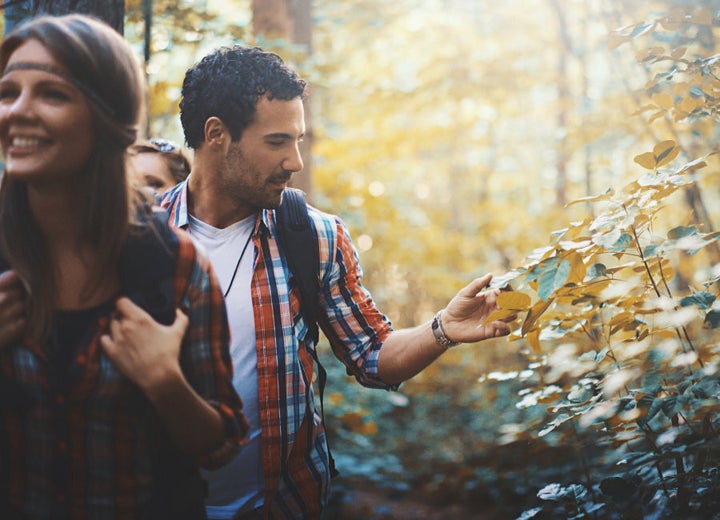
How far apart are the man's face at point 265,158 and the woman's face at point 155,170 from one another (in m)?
0.72

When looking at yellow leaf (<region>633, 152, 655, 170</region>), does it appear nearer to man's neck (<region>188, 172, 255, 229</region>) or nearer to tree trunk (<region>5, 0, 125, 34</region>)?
man's neck (<region>188, 172, 255, 229</region>)

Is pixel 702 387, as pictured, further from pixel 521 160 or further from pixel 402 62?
pixel 521 160

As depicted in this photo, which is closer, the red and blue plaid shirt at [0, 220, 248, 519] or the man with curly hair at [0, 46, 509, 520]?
the red and blue plaid shirt at [0, 220, 248, 519]

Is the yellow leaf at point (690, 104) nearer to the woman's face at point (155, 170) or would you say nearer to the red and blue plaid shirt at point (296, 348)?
the red and blue plaid shirt at point (296, 348)

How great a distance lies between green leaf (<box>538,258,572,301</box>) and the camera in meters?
1.81

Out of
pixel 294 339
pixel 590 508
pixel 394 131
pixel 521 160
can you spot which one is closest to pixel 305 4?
pixel 394 131

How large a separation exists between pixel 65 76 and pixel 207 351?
662mm

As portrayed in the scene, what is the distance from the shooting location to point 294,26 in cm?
720

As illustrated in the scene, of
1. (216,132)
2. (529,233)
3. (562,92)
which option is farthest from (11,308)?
(562,92)

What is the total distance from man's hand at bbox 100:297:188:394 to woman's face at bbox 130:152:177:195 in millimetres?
1690

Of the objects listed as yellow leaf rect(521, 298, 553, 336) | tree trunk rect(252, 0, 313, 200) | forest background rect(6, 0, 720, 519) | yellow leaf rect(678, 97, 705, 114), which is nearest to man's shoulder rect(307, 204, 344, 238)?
forest background rect(6, 0, 720, 519)

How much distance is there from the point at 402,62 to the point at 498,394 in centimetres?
770

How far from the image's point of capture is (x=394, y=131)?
36.3 feet

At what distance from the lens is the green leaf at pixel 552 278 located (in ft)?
5.95
